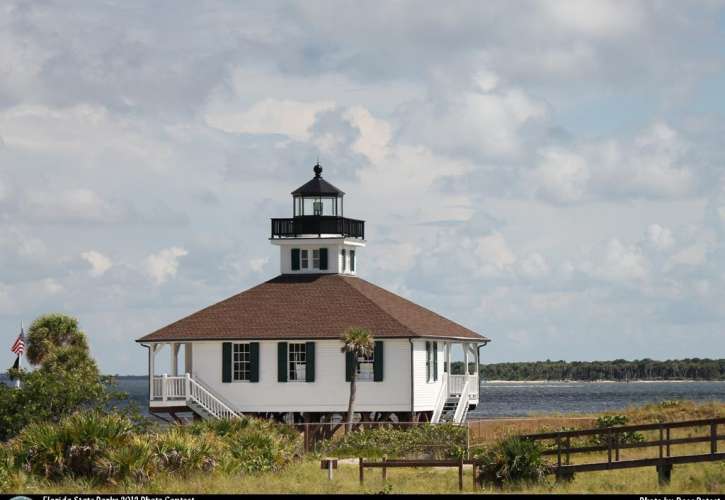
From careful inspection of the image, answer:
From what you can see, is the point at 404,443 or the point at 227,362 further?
the point at 227,362

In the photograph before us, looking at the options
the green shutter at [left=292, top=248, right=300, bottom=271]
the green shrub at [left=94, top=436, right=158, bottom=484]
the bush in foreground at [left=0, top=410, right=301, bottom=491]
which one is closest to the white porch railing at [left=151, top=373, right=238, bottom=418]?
the green shutter at [left=292, top=248, right=300, bottom=271]

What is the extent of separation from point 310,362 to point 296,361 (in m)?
0.71

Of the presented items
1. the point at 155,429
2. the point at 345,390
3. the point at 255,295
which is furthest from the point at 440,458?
the point at 255,295

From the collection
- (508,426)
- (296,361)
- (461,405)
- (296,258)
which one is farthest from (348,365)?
(296,258)

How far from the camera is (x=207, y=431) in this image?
123 ft

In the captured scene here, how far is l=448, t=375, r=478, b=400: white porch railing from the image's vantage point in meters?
52.3

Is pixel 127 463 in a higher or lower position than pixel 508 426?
higher

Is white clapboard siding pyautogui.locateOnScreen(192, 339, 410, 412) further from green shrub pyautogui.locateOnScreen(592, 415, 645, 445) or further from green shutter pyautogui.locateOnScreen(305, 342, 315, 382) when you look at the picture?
green shrub pyautogui.locateOnScreen(592, 415, 645, 445)

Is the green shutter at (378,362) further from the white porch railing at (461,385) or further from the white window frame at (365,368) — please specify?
the white porch railing at (461,385)

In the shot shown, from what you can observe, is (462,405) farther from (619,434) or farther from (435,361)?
(619,434)

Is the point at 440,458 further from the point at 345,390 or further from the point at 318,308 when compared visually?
the point at 318,308

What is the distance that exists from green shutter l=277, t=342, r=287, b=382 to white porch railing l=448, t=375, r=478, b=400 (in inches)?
299

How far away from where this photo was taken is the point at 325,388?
48031 millimetres

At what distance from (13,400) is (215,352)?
845 centimetres
